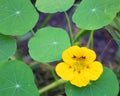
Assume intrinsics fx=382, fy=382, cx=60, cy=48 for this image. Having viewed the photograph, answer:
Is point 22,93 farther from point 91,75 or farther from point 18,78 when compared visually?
point 91,75

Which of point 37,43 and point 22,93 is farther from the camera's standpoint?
point 37,43

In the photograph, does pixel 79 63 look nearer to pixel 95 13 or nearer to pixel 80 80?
pixel 80 80

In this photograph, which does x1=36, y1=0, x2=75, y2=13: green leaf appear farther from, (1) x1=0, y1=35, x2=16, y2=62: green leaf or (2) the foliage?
(1) x1=0, y1=35, x2=16, y2=62: green leaf

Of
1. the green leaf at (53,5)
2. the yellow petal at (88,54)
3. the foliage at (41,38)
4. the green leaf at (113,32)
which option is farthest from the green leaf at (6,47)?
the green leaf at (113,32)

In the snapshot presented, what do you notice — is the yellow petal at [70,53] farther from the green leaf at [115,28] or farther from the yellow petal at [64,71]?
the green leaf at [115,28]

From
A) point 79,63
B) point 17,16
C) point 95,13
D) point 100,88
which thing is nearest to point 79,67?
point 79,63

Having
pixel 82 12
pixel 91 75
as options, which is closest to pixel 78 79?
pixel 91 75
